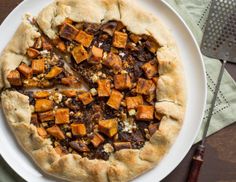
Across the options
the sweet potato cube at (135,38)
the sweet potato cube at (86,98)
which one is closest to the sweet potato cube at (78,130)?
the sweet potato cube at (86,98)

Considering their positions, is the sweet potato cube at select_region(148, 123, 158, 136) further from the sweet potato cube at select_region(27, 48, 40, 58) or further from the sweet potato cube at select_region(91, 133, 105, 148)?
the sweet potato cube at select_region(27, 48, 40, 58)

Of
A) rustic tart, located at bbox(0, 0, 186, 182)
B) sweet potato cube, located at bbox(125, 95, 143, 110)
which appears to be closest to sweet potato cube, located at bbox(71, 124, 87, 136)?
rustic tart, located at bbox(0, 0, 186, 182)

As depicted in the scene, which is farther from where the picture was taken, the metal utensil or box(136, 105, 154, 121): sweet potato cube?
the metal utensil

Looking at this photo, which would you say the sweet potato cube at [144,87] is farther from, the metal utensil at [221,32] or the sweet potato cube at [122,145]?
the metal utensil at [221,32]

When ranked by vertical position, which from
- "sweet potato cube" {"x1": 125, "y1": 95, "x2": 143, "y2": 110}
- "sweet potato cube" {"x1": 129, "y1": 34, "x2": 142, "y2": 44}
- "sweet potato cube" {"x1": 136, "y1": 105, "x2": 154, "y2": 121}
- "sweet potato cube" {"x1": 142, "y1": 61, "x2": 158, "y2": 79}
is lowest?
"sweet potato cube" {"x1": 136, "y1": 105, "x2": 154, "y2": 121}

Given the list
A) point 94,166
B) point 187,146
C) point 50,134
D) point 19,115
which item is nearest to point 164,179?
point 187,146

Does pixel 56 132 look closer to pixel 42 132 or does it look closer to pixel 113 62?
pixel 42 132

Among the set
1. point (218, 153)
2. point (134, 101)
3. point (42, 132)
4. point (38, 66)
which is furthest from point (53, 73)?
point (218, 153)
